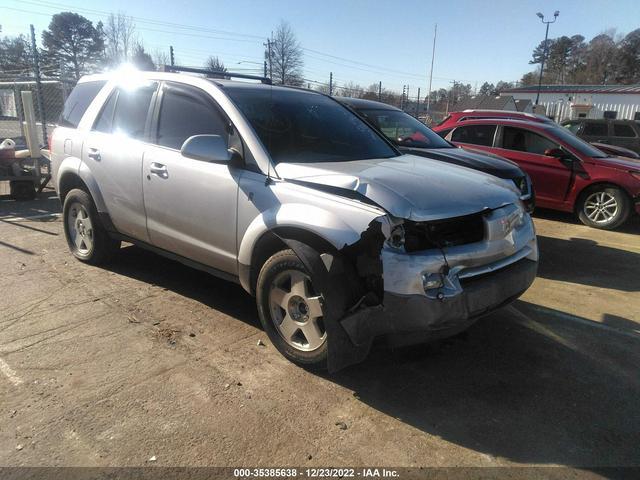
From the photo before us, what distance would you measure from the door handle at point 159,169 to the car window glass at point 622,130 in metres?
16.1

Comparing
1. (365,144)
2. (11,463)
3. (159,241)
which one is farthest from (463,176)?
(11,463)

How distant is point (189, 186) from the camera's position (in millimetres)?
3855

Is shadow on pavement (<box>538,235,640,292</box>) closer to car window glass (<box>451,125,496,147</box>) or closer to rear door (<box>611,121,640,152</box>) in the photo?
car window glass (<box>451,125,496,147</box>)

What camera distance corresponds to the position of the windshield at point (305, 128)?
367cm

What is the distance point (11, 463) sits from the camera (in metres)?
2.43

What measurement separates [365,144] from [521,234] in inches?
60.6

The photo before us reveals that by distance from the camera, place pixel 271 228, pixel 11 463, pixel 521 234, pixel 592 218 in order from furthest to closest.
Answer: pixel 592 218, pixel 521 234, pixel 271 228, pixel 11 463

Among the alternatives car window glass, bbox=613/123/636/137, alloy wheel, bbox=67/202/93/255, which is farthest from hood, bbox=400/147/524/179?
car window glass, bbox=613/123/636/137

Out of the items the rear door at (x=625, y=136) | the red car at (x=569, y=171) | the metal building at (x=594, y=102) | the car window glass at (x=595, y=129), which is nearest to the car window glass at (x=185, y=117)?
the red car at (x=569, y=171)

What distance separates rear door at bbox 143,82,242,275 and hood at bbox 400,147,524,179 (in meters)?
2.98

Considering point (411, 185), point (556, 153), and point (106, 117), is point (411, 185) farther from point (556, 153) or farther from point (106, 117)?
point (556, 153)

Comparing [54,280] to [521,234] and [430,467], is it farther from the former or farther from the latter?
[521,234]

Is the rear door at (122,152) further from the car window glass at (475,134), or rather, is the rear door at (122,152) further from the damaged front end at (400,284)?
the car window glass at (475,134)

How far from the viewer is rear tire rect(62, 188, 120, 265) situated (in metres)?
4.99
